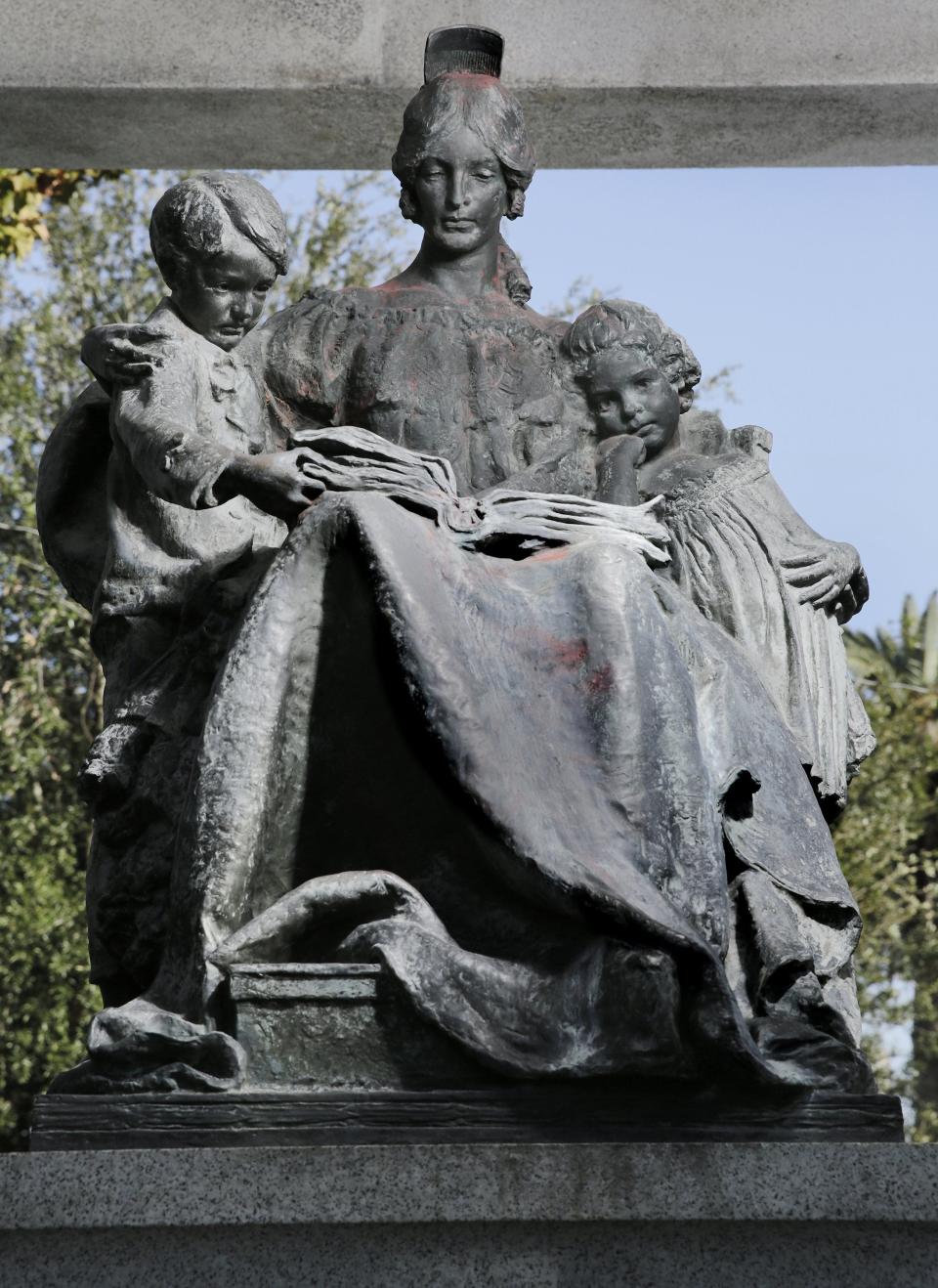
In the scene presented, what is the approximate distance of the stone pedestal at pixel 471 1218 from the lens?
9.91 ft

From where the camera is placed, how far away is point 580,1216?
3.02 meters

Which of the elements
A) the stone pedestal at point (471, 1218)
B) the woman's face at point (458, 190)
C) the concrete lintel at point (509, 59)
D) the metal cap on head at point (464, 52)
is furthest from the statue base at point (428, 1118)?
the concrete lintel at point (509, 59)

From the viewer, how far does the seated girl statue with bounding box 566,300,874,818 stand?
425cm

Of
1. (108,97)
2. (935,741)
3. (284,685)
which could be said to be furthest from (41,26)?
(935,741)

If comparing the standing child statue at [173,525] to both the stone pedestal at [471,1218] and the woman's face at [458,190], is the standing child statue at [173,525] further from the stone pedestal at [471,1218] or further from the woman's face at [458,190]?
the stone pedestal at [471,1218]

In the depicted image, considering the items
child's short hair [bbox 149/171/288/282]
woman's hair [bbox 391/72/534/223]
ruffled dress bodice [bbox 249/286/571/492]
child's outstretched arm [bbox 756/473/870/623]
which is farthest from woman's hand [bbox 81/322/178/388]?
child's outstretched arm [bbox 756/473/870/623]

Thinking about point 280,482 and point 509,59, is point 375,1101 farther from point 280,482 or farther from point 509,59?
point 509,59

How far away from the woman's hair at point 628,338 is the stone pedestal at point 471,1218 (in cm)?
183

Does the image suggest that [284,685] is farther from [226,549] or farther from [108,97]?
[108,97]

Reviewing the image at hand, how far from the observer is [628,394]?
4.46 metres

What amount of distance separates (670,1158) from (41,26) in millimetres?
3522

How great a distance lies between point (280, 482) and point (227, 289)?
25.2 inches

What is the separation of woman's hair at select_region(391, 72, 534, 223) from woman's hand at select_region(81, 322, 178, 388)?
568 mm

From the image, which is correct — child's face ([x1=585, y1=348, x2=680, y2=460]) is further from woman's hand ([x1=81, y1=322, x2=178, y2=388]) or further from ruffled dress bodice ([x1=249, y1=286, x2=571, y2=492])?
woman's hand ([x1=81, y1=322, x2=178, y2=388])
